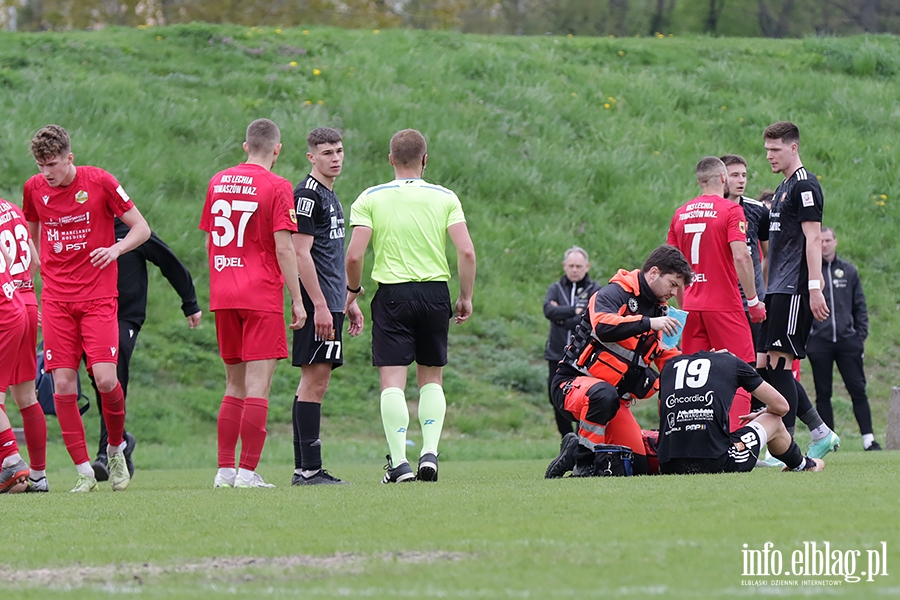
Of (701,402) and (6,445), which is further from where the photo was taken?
(6,445)

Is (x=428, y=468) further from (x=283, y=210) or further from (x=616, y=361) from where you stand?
(x=283, y=210)

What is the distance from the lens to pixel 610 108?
2466 centimetres

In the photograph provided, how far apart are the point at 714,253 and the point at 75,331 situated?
483 centimetres

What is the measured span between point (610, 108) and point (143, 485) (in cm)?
1715

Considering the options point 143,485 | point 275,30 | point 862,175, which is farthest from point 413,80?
point 143,485

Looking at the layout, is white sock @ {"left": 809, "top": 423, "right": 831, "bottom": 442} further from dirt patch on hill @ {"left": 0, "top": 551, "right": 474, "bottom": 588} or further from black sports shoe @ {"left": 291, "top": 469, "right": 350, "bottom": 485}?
dirt patch on hill @ {"left": 0, "top": 551, "right": 474, "bottom": 588}

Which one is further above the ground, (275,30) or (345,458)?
(275,30)

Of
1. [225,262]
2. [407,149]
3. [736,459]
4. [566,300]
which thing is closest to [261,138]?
[225,262]

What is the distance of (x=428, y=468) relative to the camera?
26.1 ft

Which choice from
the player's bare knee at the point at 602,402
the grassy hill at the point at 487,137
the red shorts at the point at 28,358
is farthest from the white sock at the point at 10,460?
the grassy hill at the point at 487,137

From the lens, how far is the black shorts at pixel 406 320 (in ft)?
26.7

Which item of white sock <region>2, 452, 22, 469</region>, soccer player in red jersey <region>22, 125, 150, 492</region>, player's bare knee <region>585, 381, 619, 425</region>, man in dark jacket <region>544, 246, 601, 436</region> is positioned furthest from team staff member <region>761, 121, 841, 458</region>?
white sock <region>2, 452, 22, 469</region>

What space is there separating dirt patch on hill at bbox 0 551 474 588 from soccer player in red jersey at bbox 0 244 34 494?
3.68m

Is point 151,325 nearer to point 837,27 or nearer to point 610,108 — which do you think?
point 610,108
